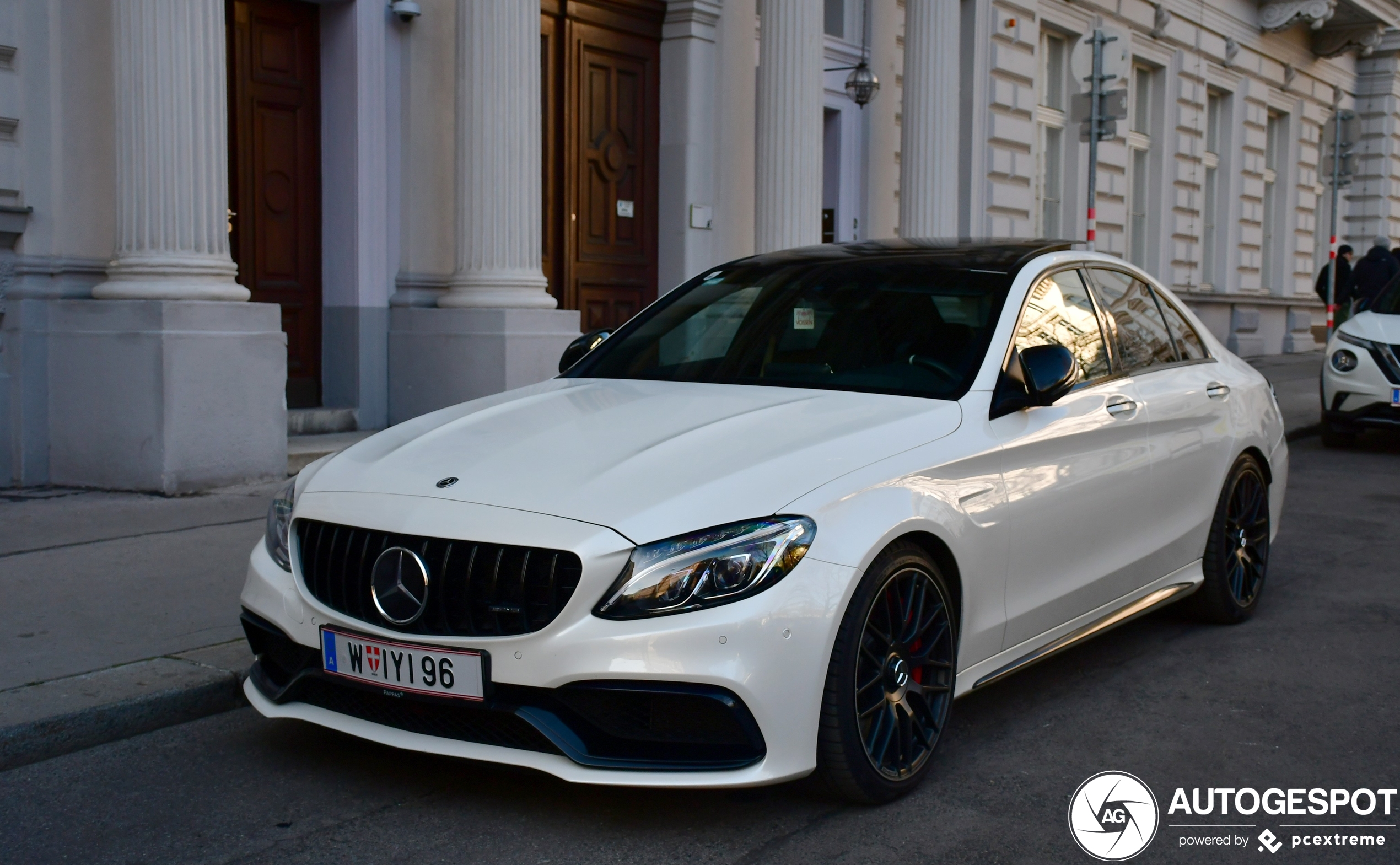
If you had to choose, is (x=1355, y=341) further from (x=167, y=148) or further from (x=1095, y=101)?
(x=167, y=148)

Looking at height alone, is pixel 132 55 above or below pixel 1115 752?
above

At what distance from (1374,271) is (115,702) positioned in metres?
20.2

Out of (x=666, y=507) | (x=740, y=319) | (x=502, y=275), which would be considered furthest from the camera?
(x=502, y=275)

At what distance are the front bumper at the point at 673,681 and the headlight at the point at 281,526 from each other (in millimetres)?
603

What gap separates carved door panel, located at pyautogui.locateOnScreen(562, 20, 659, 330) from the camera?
12625 millimetres

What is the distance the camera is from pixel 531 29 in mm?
10453

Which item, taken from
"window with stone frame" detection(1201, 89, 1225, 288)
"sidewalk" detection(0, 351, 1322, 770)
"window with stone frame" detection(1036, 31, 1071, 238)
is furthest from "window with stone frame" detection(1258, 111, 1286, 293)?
"sidewalk" detection(0, 351, 1322, 770)

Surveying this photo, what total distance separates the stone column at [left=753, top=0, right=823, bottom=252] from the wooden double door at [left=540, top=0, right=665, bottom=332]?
1.23m

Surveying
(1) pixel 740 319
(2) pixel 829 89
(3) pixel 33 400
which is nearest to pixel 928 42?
(2) pixel 829 89

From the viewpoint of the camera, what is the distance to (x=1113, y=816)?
3.60 meters

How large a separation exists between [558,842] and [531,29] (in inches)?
322

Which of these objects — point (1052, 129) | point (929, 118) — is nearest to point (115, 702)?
point (929, 118)

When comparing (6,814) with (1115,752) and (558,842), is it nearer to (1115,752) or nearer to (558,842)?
(558,842)

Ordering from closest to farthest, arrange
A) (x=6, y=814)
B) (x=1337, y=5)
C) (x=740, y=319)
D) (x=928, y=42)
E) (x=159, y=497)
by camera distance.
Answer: (x=6, y=814) → (x=740, y=319) → (x=159, y=497) → (x=928, y=42) → (x=1337, y=5)
